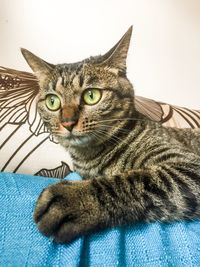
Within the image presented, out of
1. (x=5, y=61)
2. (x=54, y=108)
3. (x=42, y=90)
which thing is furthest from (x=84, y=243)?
(x=5, y=61)

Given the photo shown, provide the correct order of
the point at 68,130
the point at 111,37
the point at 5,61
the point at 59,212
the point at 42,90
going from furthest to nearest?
the point at 111,37, the point at 5,61, the point at 42,90, the point at 68,130, the point at 59,212

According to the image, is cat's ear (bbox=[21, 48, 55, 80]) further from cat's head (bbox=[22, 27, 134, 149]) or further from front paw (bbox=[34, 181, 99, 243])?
front paw (bbox=[34, 181, 99, 243])

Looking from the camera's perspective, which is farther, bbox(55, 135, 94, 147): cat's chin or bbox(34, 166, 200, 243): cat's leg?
bbox(55, 135, 94, 147): cat's chin

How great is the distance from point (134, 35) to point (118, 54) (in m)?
0.71

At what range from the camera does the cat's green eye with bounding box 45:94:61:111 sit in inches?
35.6

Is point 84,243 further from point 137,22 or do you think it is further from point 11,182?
point 137,22

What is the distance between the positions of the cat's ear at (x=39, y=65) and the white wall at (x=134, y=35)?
381mm

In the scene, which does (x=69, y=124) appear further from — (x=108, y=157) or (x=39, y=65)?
(x=39, y=65)

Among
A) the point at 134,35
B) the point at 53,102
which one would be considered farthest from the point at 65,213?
the point at 134,35

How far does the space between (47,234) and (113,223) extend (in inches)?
5.0

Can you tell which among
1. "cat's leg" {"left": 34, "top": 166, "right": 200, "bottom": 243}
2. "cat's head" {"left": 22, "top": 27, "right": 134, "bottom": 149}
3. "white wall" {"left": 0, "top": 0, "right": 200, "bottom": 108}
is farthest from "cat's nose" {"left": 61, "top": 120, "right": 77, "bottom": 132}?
"white wall" {"left": 0, "top": 0, "right": 200, "bottom": 108}

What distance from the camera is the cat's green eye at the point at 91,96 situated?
2.79 ft

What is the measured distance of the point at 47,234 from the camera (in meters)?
0.59

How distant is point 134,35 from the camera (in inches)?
61.7
